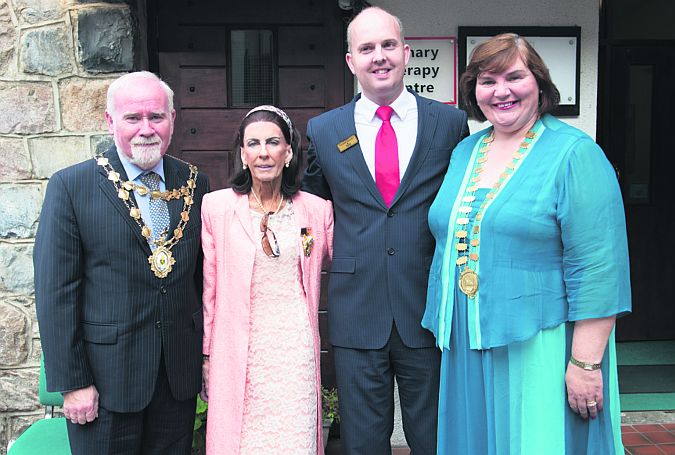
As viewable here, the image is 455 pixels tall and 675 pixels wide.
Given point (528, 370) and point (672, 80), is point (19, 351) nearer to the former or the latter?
point (528, 370)

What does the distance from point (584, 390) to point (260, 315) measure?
1.10 meters

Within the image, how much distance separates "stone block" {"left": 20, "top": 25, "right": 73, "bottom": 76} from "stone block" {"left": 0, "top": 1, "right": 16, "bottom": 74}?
0.06m

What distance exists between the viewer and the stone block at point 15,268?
3.38 meters

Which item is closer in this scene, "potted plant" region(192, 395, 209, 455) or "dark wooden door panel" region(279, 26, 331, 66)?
"potted plant" region(192, 395, 209, 455)

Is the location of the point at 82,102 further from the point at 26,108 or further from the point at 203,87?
the point at 203,87

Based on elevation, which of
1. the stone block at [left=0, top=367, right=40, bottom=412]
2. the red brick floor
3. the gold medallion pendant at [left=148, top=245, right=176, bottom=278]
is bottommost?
the red brick floor

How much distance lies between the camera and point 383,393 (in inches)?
96.0

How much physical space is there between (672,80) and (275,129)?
3.95 metres

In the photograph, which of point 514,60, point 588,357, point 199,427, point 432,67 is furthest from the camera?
point 432,67

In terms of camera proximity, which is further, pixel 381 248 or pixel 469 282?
pixel 381 248

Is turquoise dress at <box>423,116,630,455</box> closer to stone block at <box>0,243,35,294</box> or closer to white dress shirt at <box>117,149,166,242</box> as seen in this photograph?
white dress shirt at <box>117,149,166,242</box>

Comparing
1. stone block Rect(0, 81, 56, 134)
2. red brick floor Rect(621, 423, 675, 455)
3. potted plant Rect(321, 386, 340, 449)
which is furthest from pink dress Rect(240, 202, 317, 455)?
red brick floor Rect(621, 423, 675, 455)

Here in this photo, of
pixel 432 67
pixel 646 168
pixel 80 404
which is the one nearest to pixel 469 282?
pixel 80 404

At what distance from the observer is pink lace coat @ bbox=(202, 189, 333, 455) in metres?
2.26
